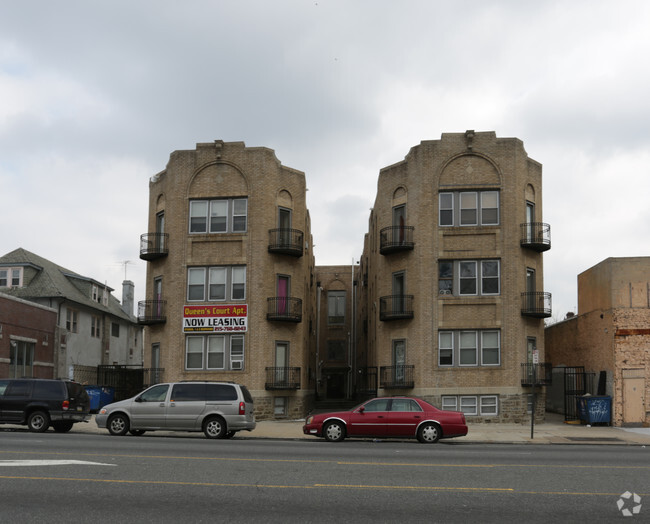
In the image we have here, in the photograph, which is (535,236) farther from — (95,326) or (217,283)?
(95,326)

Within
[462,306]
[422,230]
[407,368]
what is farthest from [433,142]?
[407,368]

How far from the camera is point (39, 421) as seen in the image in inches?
920

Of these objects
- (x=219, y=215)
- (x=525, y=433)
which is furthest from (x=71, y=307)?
(x=525, y=433)

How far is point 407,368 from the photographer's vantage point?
3091cm

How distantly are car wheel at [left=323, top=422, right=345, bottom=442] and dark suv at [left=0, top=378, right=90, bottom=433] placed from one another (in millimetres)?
8537

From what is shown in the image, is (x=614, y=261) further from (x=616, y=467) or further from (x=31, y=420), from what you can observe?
(x=31, y=420)

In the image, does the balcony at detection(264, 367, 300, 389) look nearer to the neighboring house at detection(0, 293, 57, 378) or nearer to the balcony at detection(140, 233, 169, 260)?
the balcony at detection(140, 233, 169, 260)

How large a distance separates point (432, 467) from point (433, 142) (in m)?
20.5

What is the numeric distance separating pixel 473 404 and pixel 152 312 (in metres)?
14.8

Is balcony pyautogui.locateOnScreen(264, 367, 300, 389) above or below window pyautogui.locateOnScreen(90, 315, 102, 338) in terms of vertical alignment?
below

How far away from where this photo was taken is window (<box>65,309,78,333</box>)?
43094mm

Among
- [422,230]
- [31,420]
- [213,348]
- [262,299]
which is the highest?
[422,230]

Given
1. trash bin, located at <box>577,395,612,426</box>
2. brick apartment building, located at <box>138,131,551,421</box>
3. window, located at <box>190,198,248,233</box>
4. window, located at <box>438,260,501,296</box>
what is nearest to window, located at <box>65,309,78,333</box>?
brick apartment building, located at <box>138,131,551,421</box>

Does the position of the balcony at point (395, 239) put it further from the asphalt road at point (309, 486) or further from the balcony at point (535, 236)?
the asphalt road at point (309, 486)
